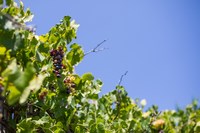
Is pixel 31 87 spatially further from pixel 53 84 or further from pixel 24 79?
pixel 53 84

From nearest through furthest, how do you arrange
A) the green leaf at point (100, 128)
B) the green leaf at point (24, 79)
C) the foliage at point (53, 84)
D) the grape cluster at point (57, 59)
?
the green leaf at point (24, 79), the foliage at point (53, 84), the grape cluster at point (57, 59), the green leaf at point (100, 128)

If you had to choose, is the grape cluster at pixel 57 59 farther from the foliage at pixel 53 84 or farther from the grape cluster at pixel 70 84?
the grape cluster at pixel 70 84

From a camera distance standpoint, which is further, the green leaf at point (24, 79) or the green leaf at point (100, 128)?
the green leaf at point (100, 128)

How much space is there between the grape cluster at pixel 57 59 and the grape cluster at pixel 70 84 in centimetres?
12

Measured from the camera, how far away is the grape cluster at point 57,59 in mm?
2623

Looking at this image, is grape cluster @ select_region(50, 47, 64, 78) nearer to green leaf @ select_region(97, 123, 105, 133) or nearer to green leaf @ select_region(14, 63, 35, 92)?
green leaf @ select_region(97, 123, 105, 133)

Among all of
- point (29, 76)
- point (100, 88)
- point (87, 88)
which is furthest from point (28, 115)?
point (29, 76)

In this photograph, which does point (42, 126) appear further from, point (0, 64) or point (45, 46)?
point (0, 64)

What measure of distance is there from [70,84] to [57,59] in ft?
0.76

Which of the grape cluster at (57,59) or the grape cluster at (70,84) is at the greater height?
the grape cluster at (57,59)

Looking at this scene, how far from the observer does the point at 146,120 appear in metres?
4.14

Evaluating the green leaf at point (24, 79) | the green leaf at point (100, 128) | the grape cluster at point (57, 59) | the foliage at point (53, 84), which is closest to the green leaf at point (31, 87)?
the green leaf at point (24, 79)

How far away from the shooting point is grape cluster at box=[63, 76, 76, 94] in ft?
8.69

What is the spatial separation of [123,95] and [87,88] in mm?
975
